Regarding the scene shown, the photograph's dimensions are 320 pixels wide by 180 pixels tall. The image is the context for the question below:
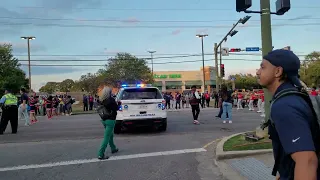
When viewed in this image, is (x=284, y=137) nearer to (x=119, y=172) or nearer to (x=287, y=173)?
(x=287, y=173)

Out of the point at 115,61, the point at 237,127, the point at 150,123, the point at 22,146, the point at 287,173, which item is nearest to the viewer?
the point at 287,173

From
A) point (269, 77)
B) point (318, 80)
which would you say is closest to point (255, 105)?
point (269, 77)

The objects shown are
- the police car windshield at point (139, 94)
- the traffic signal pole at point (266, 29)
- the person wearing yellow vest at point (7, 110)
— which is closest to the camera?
the traffic signal pole at point (266, 29)

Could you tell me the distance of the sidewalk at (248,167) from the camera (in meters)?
5.86

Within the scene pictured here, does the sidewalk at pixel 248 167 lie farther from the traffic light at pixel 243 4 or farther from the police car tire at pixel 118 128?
the police car tire at pixel 118 128

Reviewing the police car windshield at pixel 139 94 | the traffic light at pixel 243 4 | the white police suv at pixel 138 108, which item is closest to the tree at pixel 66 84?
the police car windshield at pixel 139 94

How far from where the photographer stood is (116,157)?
8.00 meters

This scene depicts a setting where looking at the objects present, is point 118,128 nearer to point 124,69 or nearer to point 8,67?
point 124,69

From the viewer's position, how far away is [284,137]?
1928 millimetres

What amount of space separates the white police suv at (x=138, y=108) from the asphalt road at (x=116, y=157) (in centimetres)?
44

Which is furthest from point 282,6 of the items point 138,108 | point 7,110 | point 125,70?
point 125,70

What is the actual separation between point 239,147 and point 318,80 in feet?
246

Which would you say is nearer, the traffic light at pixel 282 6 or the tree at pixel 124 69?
the traffic light at pixel 282 6

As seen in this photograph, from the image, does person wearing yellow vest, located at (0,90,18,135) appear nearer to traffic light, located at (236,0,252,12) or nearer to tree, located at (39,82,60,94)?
traffic light, located at (236,0,252,12)
